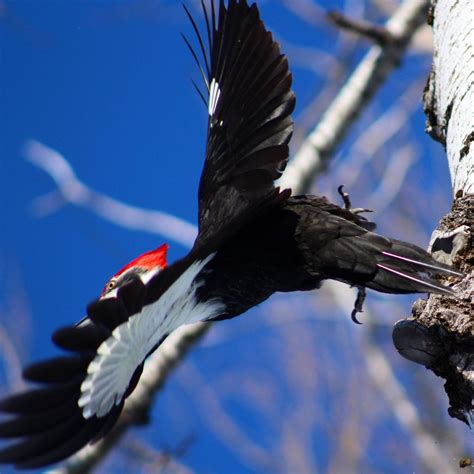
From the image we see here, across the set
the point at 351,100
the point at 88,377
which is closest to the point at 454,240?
the point at 88,377

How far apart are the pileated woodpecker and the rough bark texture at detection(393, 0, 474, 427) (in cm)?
6

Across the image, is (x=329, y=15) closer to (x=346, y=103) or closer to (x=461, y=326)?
(x=346, y=103)

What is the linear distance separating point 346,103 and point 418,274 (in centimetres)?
146

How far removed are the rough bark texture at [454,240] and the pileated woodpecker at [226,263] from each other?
0.06 metres

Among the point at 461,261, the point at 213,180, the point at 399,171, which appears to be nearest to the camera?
the point at 461,261

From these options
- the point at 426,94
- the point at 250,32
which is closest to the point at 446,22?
the point at 426,94

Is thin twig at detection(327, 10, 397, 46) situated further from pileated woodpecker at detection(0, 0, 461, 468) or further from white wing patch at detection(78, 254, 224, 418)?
white wing patch at detection(78, 254, 224, 418)

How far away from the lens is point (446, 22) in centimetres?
276

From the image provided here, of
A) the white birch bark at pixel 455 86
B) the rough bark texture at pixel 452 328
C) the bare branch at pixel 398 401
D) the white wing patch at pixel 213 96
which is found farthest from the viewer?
the bare branch at pixel 398 401

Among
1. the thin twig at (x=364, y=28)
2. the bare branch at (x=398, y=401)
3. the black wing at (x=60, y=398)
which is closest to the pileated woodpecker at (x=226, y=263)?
the black wing at (x=60, y=398)

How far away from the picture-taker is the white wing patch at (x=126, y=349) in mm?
1859

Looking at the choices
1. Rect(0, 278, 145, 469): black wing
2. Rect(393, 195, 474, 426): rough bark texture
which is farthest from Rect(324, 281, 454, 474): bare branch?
Rect(0, 278, 145, 469): black wing

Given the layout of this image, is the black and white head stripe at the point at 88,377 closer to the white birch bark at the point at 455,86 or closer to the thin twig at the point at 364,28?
the white birch bark at the point at 455,86

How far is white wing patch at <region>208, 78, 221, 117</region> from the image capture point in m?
2.95
